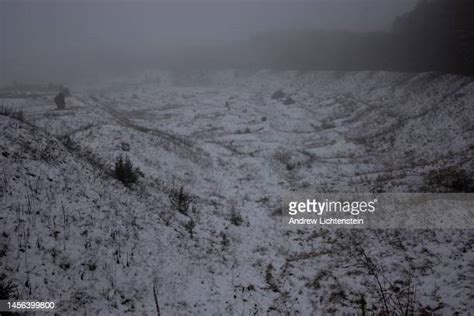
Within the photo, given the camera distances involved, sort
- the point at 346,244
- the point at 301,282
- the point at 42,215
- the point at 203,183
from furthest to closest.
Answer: the point at 203,183 → the point at 346,244 → the point at 301,282 → the point at 42,215

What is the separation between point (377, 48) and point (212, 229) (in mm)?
57502

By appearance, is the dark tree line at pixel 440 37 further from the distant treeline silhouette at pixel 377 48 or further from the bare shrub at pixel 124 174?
the bare shrub at pixel 124 174

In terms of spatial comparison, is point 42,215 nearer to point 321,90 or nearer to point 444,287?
point 444,287

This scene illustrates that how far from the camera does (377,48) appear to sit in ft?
176

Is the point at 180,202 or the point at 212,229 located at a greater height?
the point at 180,202

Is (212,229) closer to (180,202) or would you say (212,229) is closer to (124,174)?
(180,202)

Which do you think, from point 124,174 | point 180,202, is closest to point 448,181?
point 180,202

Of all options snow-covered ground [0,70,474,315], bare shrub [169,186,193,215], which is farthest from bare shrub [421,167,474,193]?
bare shrub [169,186,193,215]

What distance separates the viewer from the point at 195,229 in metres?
11.7

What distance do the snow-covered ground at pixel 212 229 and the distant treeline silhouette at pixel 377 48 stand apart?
1178 centimetres

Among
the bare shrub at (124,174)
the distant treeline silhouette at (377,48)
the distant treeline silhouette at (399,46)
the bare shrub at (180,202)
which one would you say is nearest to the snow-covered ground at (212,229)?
the bare shrub at (180,202)

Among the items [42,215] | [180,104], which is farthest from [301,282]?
[180,104]

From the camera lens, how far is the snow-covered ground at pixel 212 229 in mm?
6984

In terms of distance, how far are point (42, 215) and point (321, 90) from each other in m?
52.9
